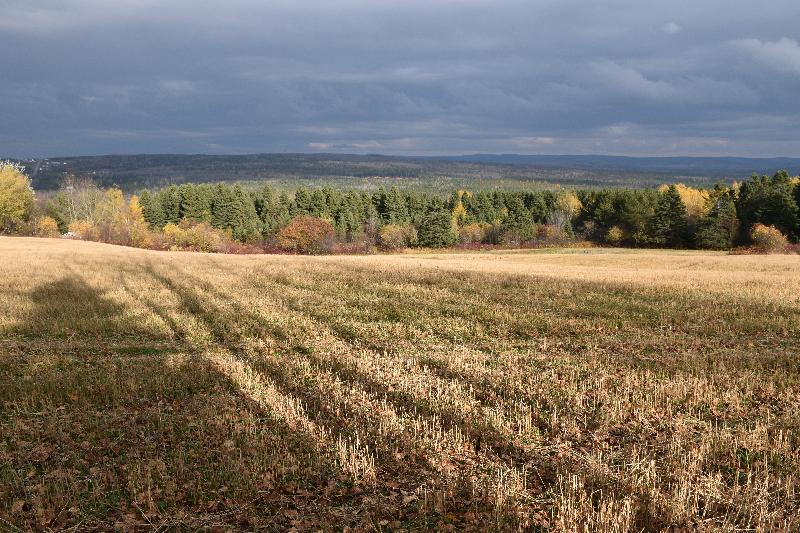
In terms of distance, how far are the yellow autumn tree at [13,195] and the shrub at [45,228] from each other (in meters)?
3.15

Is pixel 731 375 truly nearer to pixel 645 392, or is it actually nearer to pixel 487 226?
pixel 645 392

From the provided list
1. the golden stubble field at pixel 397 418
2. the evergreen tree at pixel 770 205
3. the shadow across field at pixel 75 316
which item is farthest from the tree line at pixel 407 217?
the golden stubble field at pixel 397 418

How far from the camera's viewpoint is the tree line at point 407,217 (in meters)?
93.6

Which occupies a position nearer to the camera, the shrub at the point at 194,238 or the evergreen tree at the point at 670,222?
the evergreen tree at the point at 670,222

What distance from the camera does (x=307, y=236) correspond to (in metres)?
107

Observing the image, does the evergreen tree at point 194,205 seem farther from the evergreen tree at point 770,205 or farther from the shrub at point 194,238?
the evergreen tree at point 770,205

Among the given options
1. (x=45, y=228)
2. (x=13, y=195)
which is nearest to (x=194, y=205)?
(x=45, y=228)

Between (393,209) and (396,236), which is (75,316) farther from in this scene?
(393,209)

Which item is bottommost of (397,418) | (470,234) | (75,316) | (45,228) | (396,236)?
(396,236)

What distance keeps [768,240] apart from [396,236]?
64.6 m

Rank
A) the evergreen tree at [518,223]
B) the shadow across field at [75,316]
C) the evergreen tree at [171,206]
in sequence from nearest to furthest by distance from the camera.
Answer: the shadow across field at [75,316] < the evergreen tree at [171,206] < the evergreen tree at [518,223]

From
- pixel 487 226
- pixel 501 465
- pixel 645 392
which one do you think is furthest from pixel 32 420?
pixel 487 226

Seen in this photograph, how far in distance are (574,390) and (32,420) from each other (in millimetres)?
12084

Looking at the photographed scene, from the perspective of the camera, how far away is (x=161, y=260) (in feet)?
156
